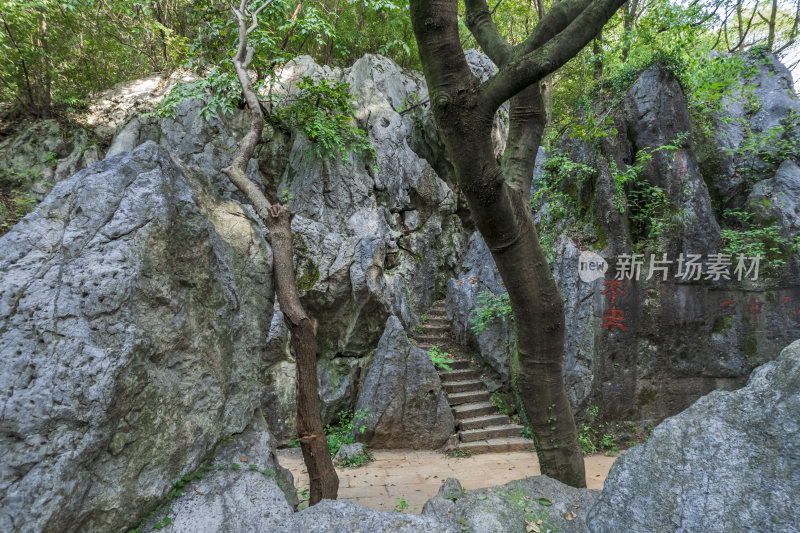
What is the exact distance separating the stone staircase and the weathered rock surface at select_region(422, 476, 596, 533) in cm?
390

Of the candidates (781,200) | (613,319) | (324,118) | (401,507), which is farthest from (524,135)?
(324,118)

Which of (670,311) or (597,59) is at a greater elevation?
(597,59)

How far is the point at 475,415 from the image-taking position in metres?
6.89

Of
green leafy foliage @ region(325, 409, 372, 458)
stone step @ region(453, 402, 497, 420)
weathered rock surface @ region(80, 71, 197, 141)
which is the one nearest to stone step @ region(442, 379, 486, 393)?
stone step @ region(453, 402, 497, 420)

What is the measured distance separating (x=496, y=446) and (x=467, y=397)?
118 centimetres

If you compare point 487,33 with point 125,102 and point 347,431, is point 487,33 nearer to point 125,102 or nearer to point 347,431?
point 347,431

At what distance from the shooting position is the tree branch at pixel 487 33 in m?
3.00

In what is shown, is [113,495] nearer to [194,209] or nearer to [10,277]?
[10,277]

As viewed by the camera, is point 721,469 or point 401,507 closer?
point 721,469

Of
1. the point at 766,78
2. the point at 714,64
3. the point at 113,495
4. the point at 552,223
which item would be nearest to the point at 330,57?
the point at 552,223

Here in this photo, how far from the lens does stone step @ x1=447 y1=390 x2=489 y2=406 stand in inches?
282

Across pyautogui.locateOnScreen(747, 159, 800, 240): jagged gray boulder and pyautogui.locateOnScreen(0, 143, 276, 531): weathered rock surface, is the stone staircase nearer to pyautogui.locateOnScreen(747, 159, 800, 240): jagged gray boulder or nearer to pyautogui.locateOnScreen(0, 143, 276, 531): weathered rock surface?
pyautogui.locateOnScreen(0, 143, 276, 531): weathered rock surface

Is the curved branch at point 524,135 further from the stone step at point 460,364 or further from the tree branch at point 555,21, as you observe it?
the stone step at point 460,364

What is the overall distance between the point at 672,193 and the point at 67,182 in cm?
779
